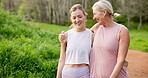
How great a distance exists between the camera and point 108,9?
1.67m

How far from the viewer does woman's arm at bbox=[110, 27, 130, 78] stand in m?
1.62

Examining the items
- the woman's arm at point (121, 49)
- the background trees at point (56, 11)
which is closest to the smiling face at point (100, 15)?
the woman's arm at point (121, 49)

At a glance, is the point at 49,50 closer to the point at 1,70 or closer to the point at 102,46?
the point at 1,70

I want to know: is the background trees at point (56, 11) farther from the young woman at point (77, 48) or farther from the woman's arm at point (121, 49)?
the woman's arm at point (121, 49)

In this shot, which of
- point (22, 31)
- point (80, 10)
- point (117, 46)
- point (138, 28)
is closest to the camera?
point (117, 46)

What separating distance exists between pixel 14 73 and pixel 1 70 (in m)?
0.21

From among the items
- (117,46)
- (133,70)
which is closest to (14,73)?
(117,46)

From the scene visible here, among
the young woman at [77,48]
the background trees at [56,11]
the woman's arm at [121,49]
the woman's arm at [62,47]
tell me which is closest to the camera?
the woman's arm at [121,49]

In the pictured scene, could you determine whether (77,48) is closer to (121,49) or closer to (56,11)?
(121,49)

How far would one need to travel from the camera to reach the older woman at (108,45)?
1.64m

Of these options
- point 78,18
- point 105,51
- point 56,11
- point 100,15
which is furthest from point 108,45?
point 56,11

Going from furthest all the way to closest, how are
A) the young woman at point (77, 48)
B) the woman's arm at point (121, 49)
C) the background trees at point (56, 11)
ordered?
the background trees at point (56, 11) < the young woman at point (77, 48) < the woman's arm at point (121, 49)

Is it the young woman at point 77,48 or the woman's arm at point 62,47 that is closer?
the young woman at point 77,48

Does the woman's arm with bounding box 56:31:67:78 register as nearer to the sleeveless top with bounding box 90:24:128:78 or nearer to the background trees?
the sleeveless top with bounding box 90:24:128:78
